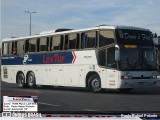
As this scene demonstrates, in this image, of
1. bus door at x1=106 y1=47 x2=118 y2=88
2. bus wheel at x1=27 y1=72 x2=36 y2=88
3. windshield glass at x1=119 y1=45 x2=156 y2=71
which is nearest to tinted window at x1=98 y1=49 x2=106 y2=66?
bus door at x1=106 y1=47 x2=118 y2=88

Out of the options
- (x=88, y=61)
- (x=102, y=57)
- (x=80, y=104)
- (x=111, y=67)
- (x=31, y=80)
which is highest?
(x=102, y=57)

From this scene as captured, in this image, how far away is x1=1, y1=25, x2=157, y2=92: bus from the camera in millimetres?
7559

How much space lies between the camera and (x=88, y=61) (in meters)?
12.7

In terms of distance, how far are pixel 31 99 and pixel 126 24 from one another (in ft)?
5.20

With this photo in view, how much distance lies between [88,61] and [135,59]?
1.70 m

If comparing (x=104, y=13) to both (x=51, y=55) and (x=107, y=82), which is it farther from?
(x=107, y=82)

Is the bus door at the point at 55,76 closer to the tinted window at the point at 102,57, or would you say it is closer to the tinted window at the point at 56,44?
the tinted window at the point at 56,44

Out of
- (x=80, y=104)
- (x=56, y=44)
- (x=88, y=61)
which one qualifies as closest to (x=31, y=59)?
(x=56, y=44)

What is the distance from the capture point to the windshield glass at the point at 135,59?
444 inches

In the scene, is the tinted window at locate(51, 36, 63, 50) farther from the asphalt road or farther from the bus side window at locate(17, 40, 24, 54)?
the asphalt road

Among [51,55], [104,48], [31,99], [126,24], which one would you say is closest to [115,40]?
[104,48]

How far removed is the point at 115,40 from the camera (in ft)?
36.4

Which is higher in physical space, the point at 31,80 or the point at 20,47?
the point at 20,47

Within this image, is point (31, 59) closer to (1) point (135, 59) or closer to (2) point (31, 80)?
(2) point (31, 80)
